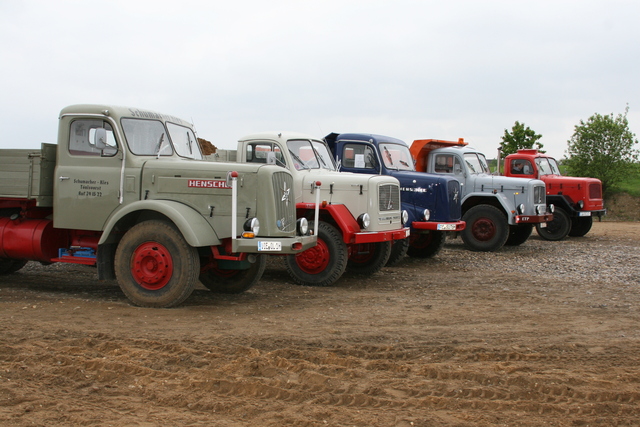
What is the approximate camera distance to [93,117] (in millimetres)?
7977

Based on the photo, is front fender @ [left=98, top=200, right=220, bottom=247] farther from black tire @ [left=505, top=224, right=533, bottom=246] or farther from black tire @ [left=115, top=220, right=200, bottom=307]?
black tire @ [left=505, top=224, right=533, bottom=246]

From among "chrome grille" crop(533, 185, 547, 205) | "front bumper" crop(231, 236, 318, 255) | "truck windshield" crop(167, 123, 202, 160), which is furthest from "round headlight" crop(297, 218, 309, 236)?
"chrome grille" crop(533, 185, 547, 205)

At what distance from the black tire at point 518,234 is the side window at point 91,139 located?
11149 mm

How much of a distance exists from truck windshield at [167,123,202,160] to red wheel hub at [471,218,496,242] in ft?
26.9

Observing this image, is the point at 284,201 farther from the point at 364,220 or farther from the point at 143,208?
the point at 364,220

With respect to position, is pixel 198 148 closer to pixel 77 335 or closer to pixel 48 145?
pixel 48 145

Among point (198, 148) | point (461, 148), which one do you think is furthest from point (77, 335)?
point (461, 148)

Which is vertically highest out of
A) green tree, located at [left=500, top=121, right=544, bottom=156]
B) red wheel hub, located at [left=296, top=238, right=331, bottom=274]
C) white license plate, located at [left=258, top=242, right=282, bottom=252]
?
green tree, located at [left=500, top=121, right=544, bottom=156]

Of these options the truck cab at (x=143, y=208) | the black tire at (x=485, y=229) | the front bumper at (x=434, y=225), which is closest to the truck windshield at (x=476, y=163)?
the black tire at (x=485, y=229)

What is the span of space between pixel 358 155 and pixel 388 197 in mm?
2037

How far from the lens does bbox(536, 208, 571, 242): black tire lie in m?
17.7

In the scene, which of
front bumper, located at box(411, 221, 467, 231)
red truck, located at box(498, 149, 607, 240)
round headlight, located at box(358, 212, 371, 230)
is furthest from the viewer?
red truck, located at box(498, 149, 607, 240)

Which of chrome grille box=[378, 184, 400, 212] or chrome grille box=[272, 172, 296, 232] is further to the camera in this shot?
chrome grille box=[378, 184, 400, 212]

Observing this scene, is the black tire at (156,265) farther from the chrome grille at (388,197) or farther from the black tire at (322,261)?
the chrome grille at (388,197)
